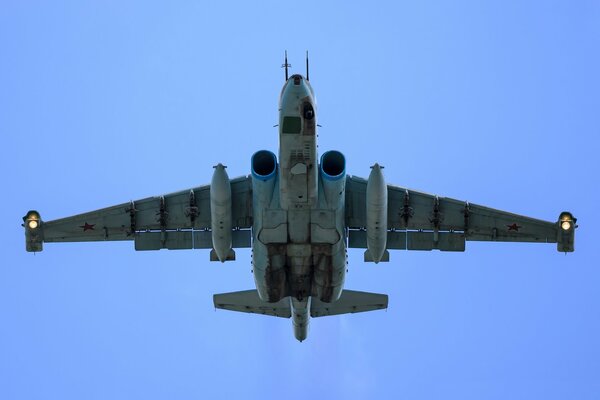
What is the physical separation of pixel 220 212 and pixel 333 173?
366 centimetres

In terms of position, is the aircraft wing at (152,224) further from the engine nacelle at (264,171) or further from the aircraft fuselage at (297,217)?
the engine nacelle at (264,171)

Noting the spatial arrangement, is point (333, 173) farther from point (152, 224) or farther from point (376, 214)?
point (152, 224)

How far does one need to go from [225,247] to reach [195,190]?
2.48 metres

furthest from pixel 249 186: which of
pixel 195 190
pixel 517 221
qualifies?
pixel 517 221

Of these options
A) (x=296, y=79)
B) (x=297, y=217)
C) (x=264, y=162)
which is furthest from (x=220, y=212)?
(x=296, y=79)

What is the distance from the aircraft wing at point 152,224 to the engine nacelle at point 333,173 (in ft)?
12.3

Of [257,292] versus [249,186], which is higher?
[249,186]

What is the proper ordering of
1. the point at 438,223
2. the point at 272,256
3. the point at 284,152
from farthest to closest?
1. the point at 438,223
2. the point at 272,256
3. the point at 284,152

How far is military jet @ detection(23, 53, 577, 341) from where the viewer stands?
3139 centimetres

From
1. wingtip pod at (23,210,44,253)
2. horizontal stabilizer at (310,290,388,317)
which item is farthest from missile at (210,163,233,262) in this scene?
wingtip pod at (23,210,44,253)

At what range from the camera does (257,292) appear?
119ft

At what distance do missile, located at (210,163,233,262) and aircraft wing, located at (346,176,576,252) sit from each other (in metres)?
4.12

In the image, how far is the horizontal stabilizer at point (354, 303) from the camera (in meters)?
37.0

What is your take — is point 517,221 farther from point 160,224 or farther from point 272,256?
point 160,224
